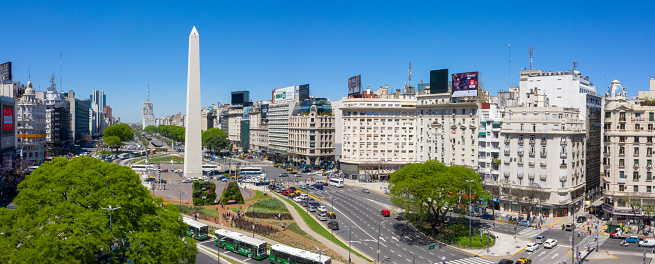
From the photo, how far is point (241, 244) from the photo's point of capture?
5041 cm

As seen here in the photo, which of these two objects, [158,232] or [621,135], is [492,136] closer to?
[621,135]

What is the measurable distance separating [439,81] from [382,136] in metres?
22.0

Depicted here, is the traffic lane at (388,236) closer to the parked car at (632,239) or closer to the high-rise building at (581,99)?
the parked car at (632,239)

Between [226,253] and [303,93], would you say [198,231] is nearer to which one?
[226,253]

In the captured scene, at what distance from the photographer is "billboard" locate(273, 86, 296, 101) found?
15500cm

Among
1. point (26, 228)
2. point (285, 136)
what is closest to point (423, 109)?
point (285, 136)

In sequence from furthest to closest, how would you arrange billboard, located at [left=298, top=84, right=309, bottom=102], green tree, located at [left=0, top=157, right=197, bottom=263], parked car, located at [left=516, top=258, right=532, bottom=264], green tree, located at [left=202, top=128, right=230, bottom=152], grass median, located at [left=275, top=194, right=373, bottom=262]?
green tree, located at [left=202, top=128, right=230, bottom=152], billboard, located at [left=298, top=84, right=309, bottom=102], grass median, located at [left=275, top=194, right=373, bottom=262], parked car, located at [left=516, top=258, right=532, bottom=264], green tree, located at [left=0, top=157, right=197, bottom=263]

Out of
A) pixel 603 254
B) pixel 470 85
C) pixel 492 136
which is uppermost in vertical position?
pixel 470 85

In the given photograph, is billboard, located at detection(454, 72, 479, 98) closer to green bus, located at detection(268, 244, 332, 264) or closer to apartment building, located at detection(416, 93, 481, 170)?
apartment building, located at detection(416, 93, 481, 170)

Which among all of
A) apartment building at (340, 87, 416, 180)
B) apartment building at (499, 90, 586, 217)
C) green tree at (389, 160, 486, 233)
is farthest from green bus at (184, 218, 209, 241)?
apartment building at (340, 87, 416, 180)

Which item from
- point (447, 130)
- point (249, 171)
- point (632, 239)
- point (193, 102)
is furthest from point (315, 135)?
point (632, 239)

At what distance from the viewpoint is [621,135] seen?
7288 centimetres

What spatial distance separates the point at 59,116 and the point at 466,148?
142 m

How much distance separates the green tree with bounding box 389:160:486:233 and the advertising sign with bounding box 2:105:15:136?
7924cm
